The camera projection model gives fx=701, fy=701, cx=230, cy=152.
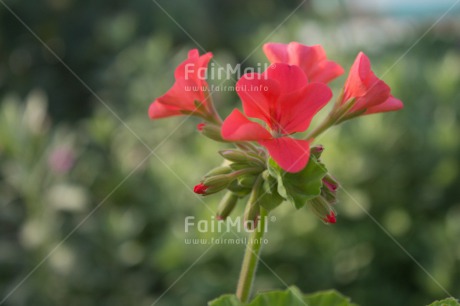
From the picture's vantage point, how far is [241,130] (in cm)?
58

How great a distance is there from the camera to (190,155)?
87.6 inches

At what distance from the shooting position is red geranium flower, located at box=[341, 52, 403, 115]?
0.63m

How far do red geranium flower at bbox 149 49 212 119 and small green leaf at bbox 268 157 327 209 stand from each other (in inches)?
4.7

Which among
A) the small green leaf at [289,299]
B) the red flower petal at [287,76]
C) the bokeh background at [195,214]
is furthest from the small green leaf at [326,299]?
the bokeh background at [195,214]

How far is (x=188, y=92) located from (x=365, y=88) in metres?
0.17

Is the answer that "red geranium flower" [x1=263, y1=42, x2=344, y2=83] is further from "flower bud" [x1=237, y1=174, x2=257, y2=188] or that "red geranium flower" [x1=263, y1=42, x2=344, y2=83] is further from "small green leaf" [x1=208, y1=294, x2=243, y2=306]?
"small green leaf" [x1=208, y1=294, x2=243, y2=306]

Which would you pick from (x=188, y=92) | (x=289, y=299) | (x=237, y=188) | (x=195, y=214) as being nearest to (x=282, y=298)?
(x=289, y=299)

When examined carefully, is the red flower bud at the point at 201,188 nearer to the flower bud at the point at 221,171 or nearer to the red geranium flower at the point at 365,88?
the flower bud at the point at 221,171

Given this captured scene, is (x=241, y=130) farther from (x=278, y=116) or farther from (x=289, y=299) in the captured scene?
(x=289, y=299)

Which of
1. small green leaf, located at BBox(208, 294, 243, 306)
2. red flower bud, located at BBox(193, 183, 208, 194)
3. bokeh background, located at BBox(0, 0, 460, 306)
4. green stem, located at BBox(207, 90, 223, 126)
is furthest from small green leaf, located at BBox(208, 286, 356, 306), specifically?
bokeh background, located at BBox(0, 0, 460, 306)

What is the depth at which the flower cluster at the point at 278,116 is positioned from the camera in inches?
23.1

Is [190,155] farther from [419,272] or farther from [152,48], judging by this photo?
[419,272]

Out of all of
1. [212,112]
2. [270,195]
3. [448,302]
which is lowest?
[448,302]

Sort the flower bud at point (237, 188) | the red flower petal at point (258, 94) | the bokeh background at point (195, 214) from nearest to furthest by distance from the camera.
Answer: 1. the red flower petal at point (258, 94)
2. the flower bud at point (237, 188)
3. the bokeh background at point (195, 214)
